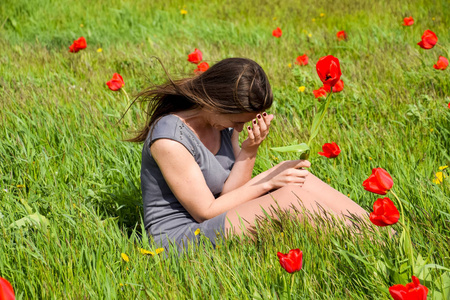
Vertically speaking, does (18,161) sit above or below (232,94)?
below

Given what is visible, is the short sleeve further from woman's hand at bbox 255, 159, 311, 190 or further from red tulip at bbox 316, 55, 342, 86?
red tulip at bbox 316, 55, 342, 86

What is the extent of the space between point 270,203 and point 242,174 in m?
0.30

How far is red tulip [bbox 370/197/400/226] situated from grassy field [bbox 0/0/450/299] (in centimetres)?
14

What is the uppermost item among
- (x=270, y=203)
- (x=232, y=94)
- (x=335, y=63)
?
(x=335, y=63)

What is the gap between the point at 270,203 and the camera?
6.97ft

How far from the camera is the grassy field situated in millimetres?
1671

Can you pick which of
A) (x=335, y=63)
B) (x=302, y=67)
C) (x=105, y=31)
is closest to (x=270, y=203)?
(x=335, y=63)

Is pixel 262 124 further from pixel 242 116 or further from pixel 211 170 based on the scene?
pixel 211 170

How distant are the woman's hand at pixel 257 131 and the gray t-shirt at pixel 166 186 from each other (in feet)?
0.57

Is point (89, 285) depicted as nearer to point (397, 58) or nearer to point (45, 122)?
point (45, 122)

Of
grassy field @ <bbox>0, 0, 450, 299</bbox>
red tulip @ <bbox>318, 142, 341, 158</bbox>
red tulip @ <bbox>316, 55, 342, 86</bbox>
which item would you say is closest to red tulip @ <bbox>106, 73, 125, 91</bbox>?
grassy field @ <bbox>0, 0, 450, 299</bbox>

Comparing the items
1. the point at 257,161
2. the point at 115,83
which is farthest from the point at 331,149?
the point at 115,83

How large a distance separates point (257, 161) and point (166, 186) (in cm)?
68

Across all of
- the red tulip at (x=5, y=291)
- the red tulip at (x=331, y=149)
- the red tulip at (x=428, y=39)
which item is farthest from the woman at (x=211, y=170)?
the red tulip at (x=428, y=39)
